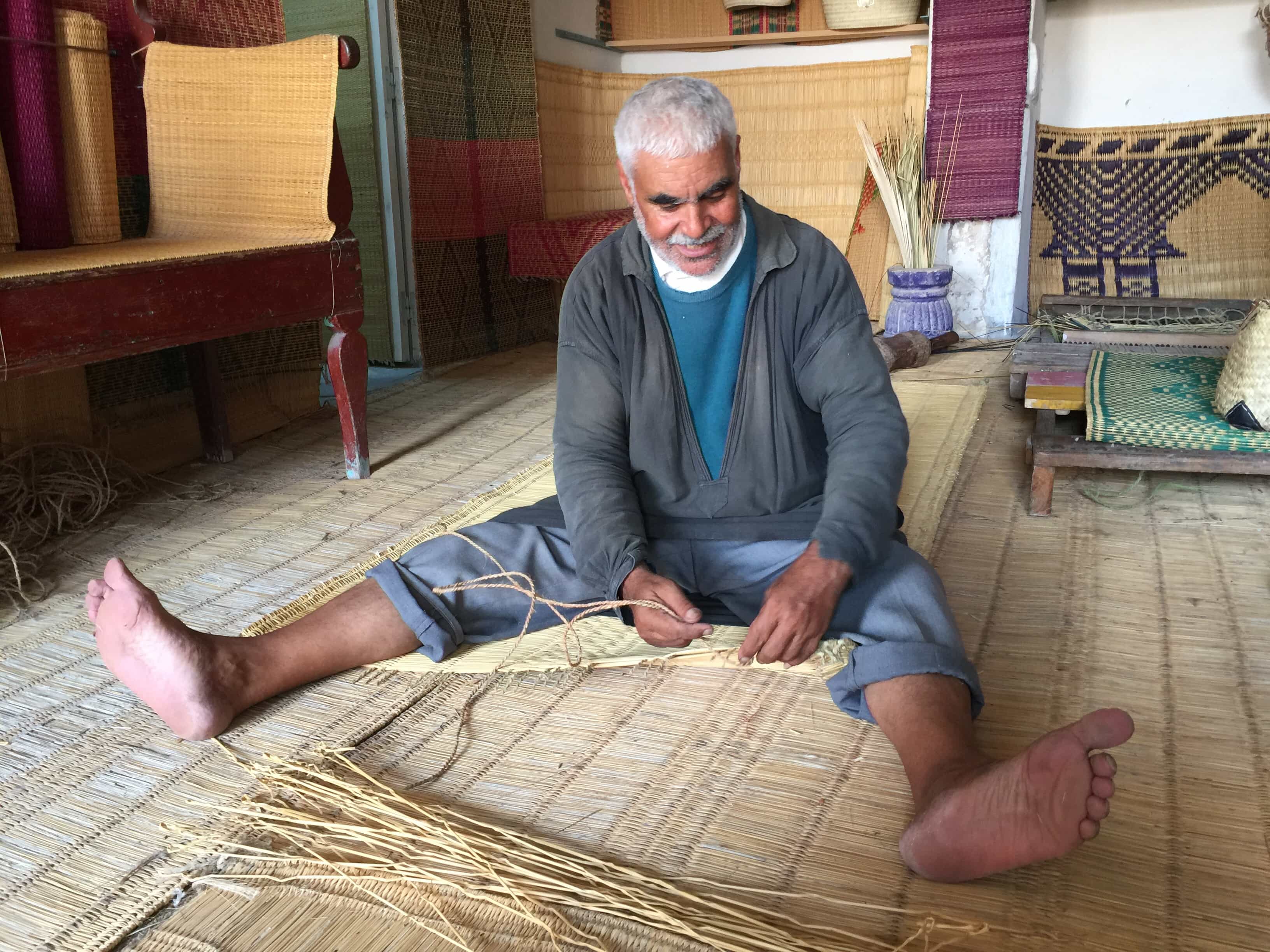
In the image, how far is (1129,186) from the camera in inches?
177

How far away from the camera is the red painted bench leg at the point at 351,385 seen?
8.71 feet

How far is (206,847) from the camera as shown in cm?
123

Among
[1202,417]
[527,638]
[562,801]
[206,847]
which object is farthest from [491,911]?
[1202,417]

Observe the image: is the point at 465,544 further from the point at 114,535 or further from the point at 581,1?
the point at 581,1

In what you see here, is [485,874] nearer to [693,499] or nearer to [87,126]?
[693,499]

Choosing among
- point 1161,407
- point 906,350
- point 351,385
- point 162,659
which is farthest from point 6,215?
point 906,350

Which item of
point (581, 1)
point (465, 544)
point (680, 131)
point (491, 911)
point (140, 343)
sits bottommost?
point (491, 911)

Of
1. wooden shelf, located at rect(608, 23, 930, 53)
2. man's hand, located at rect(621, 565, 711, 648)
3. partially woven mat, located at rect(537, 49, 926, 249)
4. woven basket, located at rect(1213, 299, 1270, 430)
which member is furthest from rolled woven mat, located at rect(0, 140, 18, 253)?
wooden shelf, located at rect(608, 23, 930, 53)

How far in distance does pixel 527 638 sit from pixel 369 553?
0.62 m

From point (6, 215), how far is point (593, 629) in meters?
1.70

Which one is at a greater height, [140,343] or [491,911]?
[140,343]

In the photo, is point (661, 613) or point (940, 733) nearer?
point (940, 733)

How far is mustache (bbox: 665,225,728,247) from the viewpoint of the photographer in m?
1.46

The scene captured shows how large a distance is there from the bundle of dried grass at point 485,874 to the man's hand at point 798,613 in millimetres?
287
